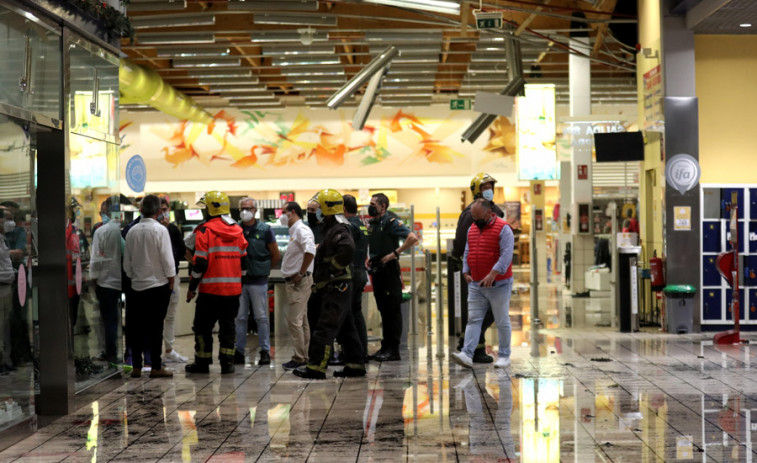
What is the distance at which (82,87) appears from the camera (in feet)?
23.0

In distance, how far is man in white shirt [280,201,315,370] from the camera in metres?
8.17

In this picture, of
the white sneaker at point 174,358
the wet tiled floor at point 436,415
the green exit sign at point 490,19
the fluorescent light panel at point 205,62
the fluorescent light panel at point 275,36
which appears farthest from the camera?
the fluorescent light panel at point 205,62

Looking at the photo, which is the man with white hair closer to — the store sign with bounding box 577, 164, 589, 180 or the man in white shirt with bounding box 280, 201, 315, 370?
the man in white shirt with bounding box 280, 201, 315, 370

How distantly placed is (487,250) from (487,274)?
0.20 metres

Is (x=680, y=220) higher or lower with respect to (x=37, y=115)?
lower

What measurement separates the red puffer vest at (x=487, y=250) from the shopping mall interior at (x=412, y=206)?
67 centimetres

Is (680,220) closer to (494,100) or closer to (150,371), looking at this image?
(494,100)

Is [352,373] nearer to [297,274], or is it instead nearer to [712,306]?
[297,274]

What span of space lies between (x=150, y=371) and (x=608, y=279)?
9.44m

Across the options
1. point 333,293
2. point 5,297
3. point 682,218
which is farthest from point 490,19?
point 5,297

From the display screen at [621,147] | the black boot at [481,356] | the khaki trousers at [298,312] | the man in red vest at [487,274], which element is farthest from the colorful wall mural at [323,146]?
the man in red vest at [487,274]

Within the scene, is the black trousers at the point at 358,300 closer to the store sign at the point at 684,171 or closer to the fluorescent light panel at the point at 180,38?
the store sign at the point at 684,171

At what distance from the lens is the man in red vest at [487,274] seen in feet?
25.8

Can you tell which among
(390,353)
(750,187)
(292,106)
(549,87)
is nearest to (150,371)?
(390,353)
